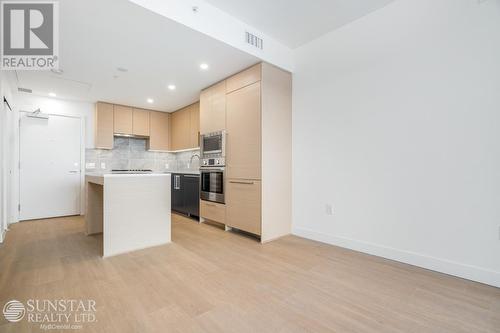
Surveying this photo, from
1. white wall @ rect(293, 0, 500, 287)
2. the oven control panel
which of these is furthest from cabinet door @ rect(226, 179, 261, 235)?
white wall @ rect(293, 0, 500, 287)

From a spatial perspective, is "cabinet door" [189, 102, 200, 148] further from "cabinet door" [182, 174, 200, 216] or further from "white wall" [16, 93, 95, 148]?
"white wall" [16, 93, 95, 148]

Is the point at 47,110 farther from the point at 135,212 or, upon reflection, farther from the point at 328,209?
the point at 328,209

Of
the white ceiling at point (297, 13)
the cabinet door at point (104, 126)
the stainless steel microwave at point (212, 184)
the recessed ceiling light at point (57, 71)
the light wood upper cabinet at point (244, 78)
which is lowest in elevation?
the stainless steel microwave at point (212, 184)

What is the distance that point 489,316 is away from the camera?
1.51 meters

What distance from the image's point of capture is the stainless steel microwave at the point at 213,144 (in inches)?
141

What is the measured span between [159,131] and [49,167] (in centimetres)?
222

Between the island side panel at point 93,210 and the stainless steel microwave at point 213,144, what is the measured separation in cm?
164

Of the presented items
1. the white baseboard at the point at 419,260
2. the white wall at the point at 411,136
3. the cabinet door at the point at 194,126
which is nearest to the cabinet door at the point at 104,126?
the cabinet door at the point at 194,126

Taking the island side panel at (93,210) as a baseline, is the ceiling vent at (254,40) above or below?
above

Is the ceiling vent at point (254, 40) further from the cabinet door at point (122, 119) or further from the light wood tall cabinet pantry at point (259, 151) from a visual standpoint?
the cabinet door at point (122, 119)

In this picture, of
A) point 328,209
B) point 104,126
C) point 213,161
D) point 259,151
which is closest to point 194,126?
point 213,161

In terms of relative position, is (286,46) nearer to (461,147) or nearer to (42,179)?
(461,147)

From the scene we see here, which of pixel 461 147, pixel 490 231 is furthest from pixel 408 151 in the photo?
pixel 490 231

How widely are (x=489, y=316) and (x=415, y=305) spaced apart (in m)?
0.42
